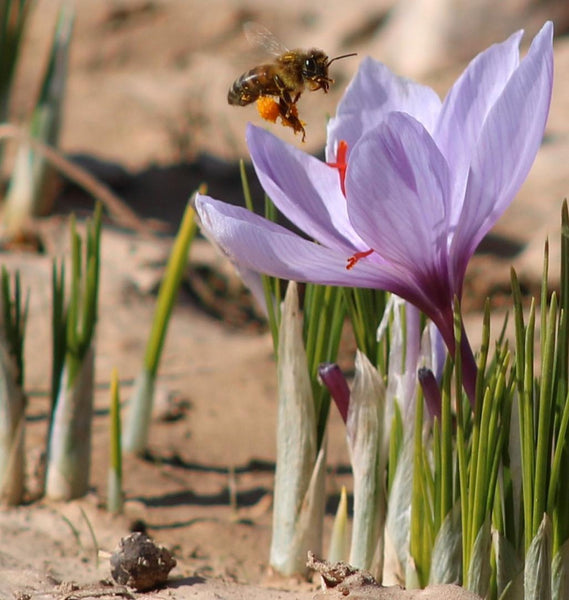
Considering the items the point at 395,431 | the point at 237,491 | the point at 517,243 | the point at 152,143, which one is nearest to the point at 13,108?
the point at 152,143

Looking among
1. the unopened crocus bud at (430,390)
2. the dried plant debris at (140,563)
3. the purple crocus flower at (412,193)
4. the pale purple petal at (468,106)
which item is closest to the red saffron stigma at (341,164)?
the purple crocus flower at (412,193)

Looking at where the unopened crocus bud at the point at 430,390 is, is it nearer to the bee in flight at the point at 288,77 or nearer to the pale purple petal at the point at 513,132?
the pale purple petal at the point at 513,132

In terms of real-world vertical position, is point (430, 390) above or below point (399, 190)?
below

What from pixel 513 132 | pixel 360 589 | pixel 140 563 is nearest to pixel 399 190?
pixel 513 132

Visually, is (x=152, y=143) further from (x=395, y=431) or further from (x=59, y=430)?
(x=395, y=431)

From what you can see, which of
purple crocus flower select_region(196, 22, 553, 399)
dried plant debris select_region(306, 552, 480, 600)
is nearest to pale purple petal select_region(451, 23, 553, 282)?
purple crocus flower select_region(196, 22, 553, 399)

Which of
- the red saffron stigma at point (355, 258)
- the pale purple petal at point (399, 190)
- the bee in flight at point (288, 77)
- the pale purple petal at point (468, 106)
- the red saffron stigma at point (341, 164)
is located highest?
the bee in flight at point (288, 77)

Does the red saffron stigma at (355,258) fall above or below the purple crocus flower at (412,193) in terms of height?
below

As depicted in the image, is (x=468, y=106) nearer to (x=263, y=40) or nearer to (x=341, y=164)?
(x=341, y=164)
